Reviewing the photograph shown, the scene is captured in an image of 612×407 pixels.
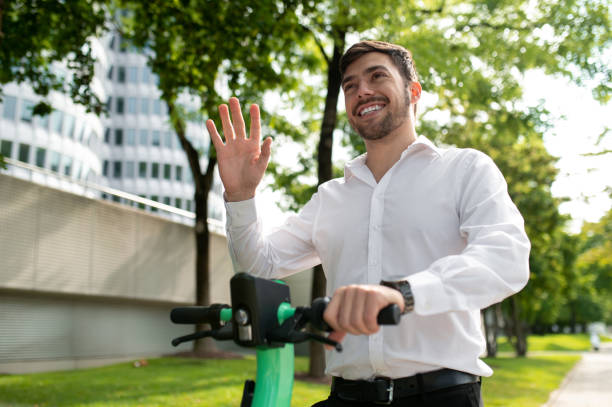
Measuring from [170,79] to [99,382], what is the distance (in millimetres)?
6409

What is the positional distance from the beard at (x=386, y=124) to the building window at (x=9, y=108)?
135ft

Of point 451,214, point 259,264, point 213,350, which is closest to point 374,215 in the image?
point 451,214

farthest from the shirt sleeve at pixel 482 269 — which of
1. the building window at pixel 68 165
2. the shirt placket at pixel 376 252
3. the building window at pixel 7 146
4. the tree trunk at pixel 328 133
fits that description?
the building window at pixel 68 165

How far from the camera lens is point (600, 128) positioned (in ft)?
41.7

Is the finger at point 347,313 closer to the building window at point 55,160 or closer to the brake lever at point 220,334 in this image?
the brake lever at point 220,334

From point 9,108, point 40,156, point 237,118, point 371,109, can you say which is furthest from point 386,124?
point 40,156

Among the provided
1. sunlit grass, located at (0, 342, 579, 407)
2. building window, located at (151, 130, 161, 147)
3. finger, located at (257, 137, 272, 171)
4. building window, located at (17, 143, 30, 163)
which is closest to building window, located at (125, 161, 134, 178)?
building window, located at (151, 130, 161, 147)

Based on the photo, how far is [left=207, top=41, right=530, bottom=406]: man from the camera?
5.51ft

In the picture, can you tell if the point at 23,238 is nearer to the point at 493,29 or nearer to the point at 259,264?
the point at 493,29

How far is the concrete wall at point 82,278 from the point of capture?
16.4 m

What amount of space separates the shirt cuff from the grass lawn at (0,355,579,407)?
756cm

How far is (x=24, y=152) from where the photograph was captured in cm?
4094

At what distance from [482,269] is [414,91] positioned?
103cm

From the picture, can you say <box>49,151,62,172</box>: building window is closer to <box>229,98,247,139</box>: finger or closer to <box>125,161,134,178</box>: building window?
<box>125,161,134,178</box>: building window
